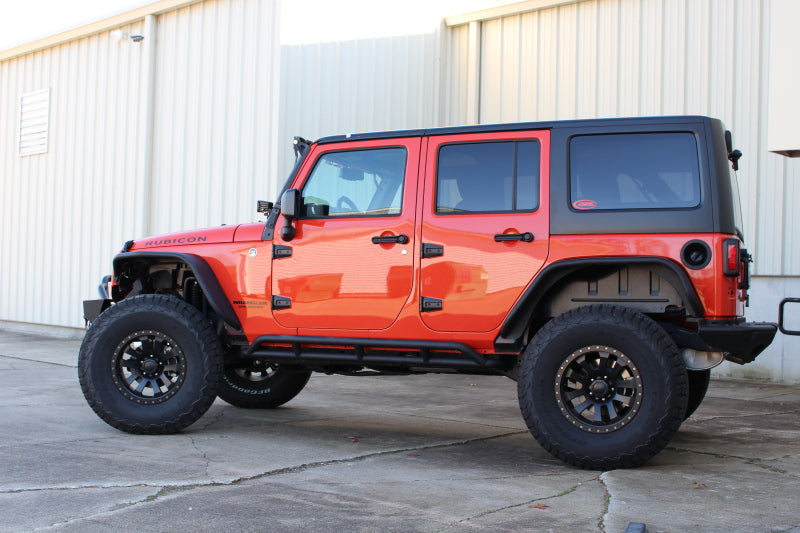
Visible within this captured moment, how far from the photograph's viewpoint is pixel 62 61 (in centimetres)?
1609

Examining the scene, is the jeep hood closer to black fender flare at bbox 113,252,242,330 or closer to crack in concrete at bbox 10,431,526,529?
black fender flare at bbox 113,252,242,330

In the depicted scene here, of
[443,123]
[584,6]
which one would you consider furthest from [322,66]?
[584,6]

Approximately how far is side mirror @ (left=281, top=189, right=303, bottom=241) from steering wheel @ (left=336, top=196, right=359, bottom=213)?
284mm

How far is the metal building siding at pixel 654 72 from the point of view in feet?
36.2

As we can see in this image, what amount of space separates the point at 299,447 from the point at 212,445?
0.58 metres

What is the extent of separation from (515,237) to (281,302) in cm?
174

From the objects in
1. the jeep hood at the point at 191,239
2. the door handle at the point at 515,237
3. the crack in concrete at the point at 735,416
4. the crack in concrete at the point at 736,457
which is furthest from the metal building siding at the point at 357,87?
the crack in concrete at the point at 736,457

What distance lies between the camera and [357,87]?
42.0 ft

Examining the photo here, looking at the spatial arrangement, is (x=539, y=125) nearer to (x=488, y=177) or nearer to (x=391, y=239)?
(x=488, y=177)

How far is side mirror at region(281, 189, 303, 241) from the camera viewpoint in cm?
607

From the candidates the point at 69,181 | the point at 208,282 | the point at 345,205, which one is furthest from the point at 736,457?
the point at 69,181

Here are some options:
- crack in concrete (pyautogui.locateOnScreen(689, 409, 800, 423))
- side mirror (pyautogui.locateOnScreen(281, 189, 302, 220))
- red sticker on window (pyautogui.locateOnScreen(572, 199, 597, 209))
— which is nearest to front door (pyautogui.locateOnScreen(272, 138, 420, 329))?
side mirror (pyautogui.locateOnScreen(281, 189, 302, 220))

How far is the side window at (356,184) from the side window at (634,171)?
3.96 feet

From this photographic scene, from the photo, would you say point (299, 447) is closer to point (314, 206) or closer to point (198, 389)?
point (198, 389)
